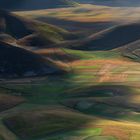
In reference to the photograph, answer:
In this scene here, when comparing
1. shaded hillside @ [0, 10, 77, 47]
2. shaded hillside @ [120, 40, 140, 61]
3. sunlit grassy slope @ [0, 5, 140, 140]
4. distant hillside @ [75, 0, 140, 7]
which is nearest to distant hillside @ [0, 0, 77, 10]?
distant hillside @ [75, 0, 140, 7]

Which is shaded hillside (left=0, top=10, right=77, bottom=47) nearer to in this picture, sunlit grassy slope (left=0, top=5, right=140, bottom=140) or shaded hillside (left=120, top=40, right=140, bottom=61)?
sunlit grassy slope (left=0, top=5, right=140, bottom=140)

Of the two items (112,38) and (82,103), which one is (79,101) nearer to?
(82,103)

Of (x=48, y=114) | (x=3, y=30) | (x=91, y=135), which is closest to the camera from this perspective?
(x=91, y=135)

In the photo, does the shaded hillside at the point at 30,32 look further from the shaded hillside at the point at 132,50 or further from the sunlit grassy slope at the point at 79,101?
the shaded hillside at the point at 132,50

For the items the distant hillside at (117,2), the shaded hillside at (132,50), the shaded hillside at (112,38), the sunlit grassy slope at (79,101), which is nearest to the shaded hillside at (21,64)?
the sunlit grassy slope at (79,101)

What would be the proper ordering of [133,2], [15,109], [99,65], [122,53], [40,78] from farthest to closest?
[133,2] → [122,53] → [99,65] → [40,78] → [15,109]

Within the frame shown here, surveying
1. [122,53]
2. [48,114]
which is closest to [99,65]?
[122,53]

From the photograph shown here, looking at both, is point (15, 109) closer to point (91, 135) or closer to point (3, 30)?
point (91, 135)
